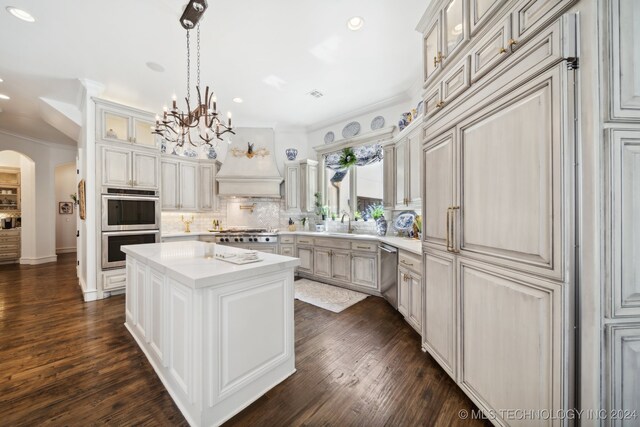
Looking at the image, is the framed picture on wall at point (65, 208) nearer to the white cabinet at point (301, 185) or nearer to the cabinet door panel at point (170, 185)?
the cabinet door panel at point (170, 185)

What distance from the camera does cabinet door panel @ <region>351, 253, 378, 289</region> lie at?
3.74 meters

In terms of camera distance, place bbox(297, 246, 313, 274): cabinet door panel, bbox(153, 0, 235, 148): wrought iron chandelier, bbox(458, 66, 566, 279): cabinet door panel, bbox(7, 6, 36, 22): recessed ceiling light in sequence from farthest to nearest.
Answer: bbox(297, 246, 313, 274): cabinet door panel → bbox(7, 6, 36, 22): recessed ceiling light → bbox(153, 0, 235, 148): wrought iron chandelier → bbox(458, 66, 566, 279): cabinet door panel

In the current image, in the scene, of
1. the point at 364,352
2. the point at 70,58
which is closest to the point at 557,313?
the point at 364,352

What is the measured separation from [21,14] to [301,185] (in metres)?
4.02

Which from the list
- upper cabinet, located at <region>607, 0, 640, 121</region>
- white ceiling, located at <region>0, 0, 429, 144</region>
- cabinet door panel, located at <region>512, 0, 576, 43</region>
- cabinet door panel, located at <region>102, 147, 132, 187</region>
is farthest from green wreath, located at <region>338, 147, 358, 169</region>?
upper cabinet, located at <region>607, 0, 640, 121</region>

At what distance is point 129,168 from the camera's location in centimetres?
400

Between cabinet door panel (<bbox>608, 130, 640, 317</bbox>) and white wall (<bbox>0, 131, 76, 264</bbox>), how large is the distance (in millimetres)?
9759

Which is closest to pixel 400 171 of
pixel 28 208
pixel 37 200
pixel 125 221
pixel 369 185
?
pixel 369 185

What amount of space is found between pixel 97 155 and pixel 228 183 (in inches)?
81.9

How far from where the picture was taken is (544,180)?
1.09m

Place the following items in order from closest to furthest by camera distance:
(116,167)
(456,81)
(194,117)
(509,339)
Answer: (509,339) → (456,81) → (194,117) → (116,167)

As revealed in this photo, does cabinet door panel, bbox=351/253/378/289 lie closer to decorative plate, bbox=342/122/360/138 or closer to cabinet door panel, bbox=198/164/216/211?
decorative plate, bbox=342/122/360/138

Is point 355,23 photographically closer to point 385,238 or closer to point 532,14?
point 532,14

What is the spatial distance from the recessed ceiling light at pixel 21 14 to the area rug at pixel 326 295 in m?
4.21
